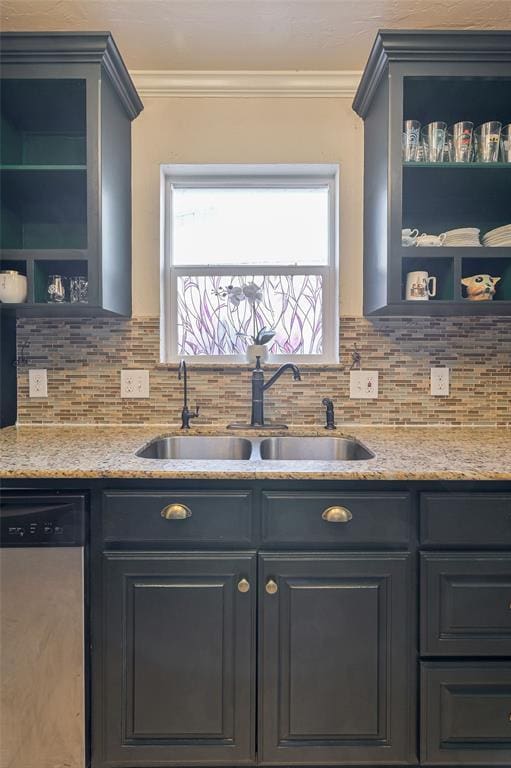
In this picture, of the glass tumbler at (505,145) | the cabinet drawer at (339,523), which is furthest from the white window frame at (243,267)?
the cabinet drawer at (339,523)

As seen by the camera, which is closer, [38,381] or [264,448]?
[264,448]

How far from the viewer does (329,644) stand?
47.5 inches

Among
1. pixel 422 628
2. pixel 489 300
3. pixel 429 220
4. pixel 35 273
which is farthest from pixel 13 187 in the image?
pixel 422 628

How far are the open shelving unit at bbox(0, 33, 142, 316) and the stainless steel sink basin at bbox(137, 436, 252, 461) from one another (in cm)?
58

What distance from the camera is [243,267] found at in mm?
1997

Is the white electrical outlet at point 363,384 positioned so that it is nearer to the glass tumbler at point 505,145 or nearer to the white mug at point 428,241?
the white mug at point 428,241

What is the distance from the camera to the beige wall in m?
1.89

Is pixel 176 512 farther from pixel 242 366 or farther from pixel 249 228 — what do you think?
pixel 249 228

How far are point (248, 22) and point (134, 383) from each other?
1456 millimetres

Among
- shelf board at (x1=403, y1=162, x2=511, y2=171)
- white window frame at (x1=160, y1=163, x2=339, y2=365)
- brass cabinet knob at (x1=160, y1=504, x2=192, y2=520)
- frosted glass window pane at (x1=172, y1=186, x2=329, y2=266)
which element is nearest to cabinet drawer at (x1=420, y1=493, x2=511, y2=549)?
brass cabinet knob at (x1=160, y1=504, x2=192, y2=520)

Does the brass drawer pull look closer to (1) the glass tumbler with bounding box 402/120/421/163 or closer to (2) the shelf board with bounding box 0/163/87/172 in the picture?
(1) the glass tumbler with bounding box 402/120/421/163

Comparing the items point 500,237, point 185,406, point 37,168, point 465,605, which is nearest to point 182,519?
point 185,406

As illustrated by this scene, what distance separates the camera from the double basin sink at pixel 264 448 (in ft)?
5.75

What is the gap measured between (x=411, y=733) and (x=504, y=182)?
1.92 meters
